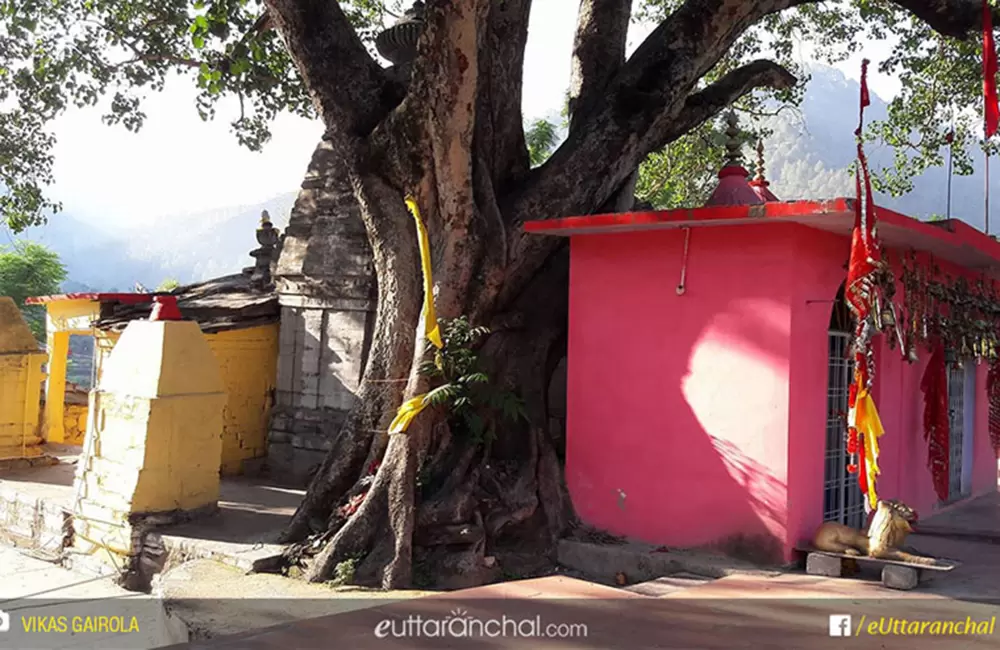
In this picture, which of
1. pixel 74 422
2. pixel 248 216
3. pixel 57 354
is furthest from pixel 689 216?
pixel 248 216

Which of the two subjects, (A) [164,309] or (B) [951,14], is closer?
(A) [164,309]

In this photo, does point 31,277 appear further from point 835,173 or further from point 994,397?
point 835,173

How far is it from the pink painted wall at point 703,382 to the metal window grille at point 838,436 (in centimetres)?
46

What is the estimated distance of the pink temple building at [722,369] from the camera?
685 cm

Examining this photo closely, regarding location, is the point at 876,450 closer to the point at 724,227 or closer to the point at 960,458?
the point at 724,227

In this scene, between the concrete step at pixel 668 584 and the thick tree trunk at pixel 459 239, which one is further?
the thick tree trunk at pixel 459 239

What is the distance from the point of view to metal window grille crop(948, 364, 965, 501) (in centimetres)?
988

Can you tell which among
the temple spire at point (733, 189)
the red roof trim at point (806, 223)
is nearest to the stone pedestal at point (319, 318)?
the red roof trim at point (806, 223)

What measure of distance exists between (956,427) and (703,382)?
4.62 m

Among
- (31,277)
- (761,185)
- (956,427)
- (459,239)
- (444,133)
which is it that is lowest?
(956,427)

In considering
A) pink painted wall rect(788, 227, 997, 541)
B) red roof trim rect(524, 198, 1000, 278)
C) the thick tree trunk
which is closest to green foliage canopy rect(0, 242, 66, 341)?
the thick tree trunk

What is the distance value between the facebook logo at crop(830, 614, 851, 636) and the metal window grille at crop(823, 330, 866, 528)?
7.44 feet

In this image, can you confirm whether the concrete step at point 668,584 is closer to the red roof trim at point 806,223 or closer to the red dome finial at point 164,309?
the red roof trim at point 806,223

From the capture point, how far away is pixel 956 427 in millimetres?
10156
